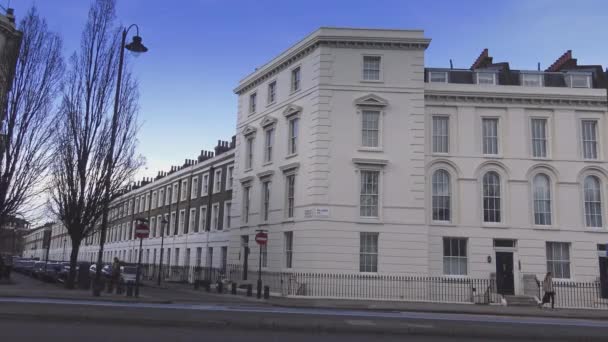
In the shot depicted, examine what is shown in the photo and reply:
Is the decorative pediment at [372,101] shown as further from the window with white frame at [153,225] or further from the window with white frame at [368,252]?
the window with white frame at [153,225]

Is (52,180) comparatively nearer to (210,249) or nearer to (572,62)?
Answer: (210,249)

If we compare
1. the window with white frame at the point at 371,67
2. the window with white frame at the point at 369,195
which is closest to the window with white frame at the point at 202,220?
the window with white frame at the point at 369,195

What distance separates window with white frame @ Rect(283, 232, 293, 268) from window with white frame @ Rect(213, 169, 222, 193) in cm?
1493

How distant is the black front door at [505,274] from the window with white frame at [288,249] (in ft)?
36.8

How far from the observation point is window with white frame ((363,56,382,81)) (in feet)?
91.0

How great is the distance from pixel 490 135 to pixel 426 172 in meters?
4.44

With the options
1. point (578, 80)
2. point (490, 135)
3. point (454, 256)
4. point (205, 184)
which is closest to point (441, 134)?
point (490, 135)

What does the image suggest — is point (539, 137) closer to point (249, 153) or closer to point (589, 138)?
point (589, 138)

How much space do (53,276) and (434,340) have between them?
30312 mm

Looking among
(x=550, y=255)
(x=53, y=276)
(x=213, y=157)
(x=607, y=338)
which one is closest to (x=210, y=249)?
(x=213, y=157)

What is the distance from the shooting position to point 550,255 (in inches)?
1063

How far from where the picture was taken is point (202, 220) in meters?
43.4

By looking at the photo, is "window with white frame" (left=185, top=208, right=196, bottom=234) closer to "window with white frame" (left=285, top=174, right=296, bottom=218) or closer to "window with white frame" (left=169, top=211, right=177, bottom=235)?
"window with white frame" (left=169, top=211, right=177, bottom=235)

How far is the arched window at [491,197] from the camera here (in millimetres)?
27500
